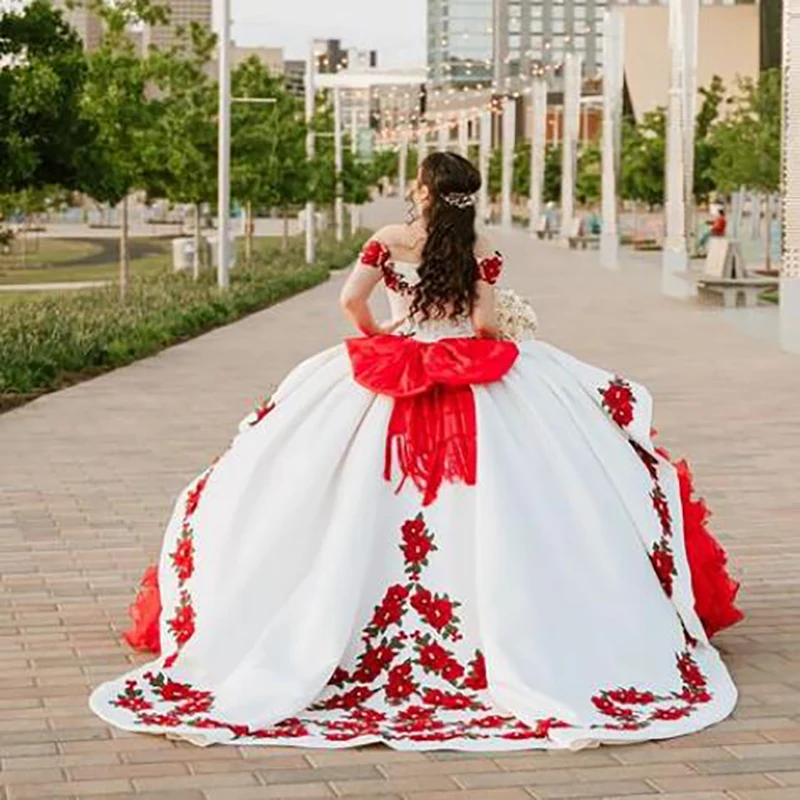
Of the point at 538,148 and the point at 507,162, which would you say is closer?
the point at 538,148

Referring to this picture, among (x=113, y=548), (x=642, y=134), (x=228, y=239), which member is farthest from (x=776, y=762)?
(x=642, y=134)

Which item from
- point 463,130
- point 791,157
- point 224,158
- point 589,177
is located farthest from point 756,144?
point 463,130

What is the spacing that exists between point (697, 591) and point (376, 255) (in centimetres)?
154

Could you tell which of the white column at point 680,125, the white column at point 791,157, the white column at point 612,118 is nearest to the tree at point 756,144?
the white column at point 612,118

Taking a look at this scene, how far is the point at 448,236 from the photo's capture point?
6.54 meters

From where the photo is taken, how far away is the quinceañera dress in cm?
613

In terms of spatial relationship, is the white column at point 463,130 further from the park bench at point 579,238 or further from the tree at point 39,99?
the tree at point 39,99

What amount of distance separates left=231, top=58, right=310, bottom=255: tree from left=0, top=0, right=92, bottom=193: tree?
19223mm

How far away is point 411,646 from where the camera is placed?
20.8 feet

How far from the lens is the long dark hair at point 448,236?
6492mm

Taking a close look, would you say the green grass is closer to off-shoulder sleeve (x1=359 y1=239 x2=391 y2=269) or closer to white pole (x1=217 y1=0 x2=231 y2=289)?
white pole (x1=217 y1=0 x2=231 y2=289)

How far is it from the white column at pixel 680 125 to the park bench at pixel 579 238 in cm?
2388

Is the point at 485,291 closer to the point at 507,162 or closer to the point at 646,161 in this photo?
the point at 646,161

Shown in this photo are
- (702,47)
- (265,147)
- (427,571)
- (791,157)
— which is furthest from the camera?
(702,47)
